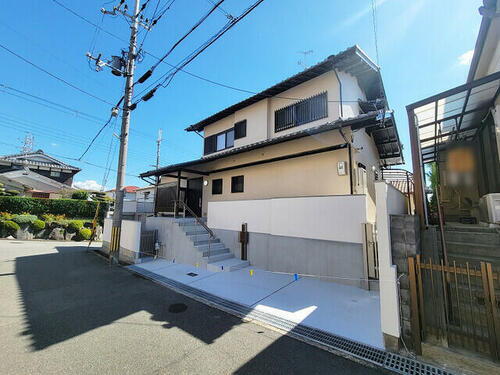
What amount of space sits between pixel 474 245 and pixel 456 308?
1161mm

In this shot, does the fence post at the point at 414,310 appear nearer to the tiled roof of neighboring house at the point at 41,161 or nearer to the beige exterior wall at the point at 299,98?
the beige exterior wall at the point at 299,98

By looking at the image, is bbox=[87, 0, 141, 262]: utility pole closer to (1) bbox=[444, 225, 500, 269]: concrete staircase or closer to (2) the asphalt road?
(2) the asphalt road

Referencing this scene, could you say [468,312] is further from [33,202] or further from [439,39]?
[33,202]

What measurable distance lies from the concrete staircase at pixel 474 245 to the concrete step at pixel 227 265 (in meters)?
5.43

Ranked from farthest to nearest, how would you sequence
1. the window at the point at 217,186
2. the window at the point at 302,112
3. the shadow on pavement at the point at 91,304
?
the window at the point at 217,186
the window at the point at 302,112
the shadow on pavement at the point at 91,304

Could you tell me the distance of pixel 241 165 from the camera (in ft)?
32.0

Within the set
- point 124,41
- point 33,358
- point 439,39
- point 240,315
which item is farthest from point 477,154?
point 124,41

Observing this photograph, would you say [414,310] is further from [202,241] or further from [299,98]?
[299,98]

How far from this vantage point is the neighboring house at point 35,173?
21.2m

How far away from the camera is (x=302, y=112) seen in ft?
28.7

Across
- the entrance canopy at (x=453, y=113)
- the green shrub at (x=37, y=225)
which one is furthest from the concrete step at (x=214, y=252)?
the green shrub at (x=37, y=225)

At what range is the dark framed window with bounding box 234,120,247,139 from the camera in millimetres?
10656

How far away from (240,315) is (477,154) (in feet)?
29.4

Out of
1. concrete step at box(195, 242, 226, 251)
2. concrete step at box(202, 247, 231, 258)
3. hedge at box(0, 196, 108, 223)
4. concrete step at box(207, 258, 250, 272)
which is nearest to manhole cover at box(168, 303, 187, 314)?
concrete step at box(207, 258, 250, 272)
